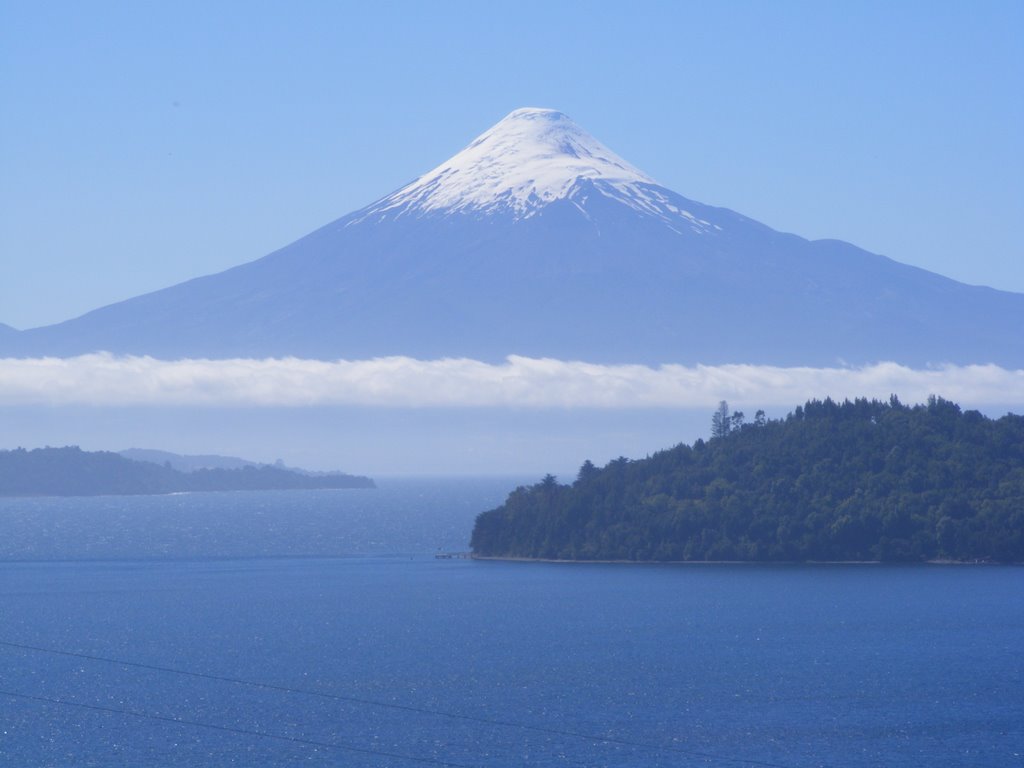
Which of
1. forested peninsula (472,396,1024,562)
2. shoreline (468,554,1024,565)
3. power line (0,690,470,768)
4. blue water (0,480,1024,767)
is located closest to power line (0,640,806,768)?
blue water (0,480,1024,767)

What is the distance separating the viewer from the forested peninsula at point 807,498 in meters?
75.6

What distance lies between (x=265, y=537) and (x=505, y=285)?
Result: 309 ft

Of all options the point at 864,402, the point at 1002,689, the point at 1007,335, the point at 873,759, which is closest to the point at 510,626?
the point at 1002,689

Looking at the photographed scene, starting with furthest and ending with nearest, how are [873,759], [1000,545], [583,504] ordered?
[583,504] → [1000,545] → [873,759]

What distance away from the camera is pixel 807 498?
7938 centimetres

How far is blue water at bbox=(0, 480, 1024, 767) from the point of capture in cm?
3425

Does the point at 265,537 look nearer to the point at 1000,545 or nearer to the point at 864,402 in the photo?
the point at 864,402

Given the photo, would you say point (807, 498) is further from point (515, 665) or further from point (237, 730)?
point (237, 730)

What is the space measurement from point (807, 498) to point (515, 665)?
1479 inches

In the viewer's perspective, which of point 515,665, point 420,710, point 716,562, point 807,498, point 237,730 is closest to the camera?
point 237,730

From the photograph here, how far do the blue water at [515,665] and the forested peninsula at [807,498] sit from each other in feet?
10.3

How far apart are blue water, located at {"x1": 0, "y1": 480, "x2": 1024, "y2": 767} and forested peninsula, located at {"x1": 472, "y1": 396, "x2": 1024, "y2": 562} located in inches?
123

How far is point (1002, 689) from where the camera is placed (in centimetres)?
4003

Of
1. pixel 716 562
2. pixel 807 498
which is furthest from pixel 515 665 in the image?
pixel 807 498
